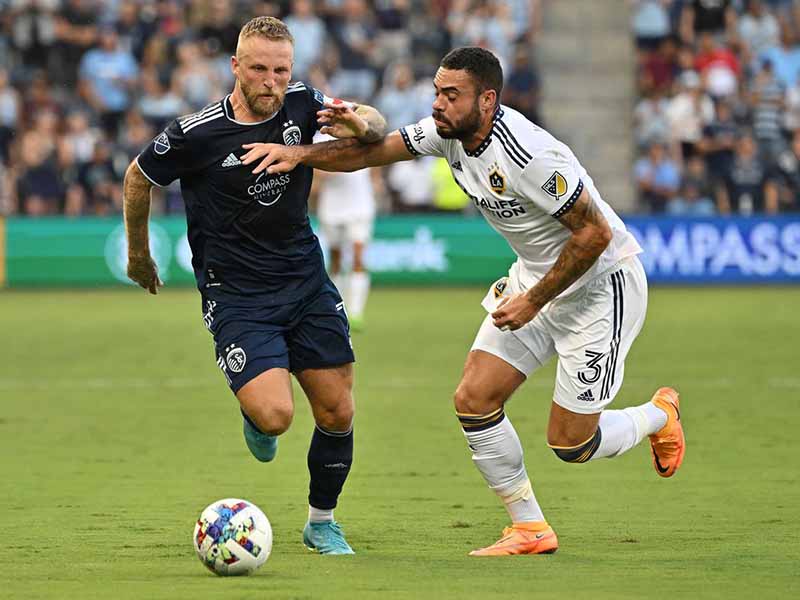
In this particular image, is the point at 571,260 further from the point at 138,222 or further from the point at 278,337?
the point at 138,222

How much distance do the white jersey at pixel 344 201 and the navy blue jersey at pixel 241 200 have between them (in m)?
10.6

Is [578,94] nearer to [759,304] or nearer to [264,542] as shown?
[759,304]

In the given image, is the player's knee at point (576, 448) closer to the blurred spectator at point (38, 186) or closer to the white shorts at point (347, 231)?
the white shorts at point (347, 231)

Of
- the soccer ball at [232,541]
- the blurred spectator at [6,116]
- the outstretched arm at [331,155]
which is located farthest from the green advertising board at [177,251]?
the soccer ball at [232,541]

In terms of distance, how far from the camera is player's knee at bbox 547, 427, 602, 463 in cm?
728

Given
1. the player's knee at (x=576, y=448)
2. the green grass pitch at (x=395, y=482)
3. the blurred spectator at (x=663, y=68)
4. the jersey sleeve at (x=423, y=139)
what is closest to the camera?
the green grass pitch at (x=395, y=482)

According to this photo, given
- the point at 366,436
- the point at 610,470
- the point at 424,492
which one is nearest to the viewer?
the point at 424,492

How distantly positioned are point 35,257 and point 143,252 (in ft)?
52.5

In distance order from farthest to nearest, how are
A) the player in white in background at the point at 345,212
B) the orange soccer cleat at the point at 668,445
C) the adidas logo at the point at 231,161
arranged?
the player in white in background at the point at 345,212
the orange soccer cleat at the point at 668,445
the adidas logo at the point at 231,161

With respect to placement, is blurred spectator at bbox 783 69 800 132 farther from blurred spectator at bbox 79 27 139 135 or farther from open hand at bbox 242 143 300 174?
open hand at bbox 242 143 300 174

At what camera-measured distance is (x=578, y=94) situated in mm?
25688

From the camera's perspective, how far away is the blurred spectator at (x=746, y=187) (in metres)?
22.6

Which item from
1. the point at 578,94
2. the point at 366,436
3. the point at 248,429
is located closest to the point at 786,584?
the point at 248,429

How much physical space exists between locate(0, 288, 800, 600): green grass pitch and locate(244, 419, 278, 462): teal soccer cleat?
402mm
